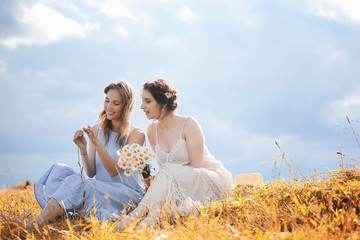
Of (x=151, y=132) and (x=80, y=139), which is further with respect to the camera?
(x=151, y=132)

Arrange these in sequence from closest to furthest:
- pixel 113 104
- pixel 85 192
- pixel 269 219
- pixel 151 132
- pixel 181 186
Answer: pixel 269 219
pixel 85 192
pixel 181 186
pixel 113 104
pixel 151 132

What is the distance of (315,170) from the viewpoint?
4.45 meters

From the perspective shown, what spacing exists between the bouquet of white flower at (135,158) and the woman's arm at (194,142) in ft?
2.29

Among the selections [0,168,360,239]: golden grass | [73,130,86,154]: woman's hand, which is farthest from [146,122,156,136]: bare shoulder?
[0,168,360,239]: golden grass

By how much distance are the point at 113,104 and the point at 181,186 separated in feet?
5.05

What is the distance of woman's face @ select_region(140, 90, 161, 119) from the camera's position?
508cm

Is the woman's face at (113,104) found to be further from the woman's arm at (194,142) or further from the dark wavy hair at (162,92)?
the woman's arm at (194,142)

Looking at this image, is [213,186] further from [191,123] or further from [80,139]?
[80,139]

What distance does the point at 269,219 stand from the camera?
10.9 ft

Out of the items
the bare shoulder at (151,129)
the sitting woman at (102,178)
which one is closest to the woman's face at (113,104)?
the sitting woman at (102,178)


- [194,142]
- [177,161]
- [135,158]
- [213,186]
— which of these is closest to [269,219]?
[213,186]

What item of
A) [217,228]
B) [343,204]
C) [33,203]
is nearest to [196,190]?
[217,228]

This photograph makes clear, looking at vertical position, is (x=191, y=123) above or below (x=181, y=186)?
above

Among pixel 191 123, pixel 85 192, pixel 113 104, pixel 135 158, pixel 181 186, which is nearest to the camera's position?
pixel 85 192
